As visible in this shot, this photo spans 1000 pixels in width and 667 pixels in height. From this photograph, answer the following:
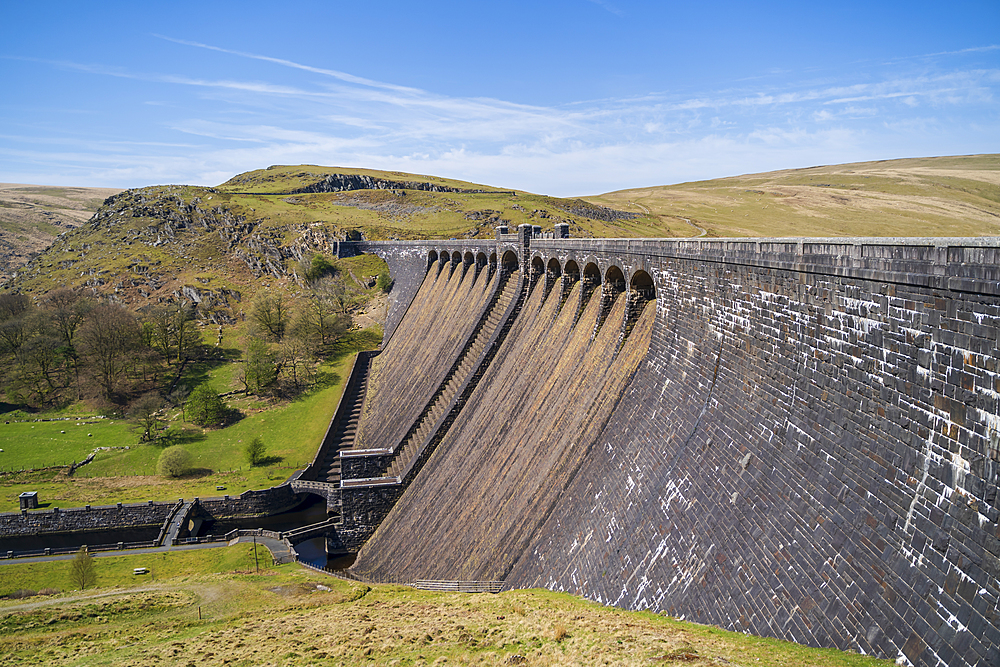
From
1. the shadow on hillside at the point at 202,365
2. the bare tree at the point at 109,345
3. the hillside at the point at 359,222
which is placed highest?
the hillside at the point at 359,222

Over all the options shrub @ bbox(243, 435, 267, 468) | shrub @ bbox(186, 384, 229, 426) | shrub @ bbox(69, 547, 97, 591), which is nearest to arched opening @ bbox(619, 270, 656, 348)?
shrub @ bbox(69, 547, 97, 591)

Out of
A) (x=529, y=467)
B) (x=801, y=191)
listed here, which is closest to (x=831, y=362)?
(x=529, y=467)

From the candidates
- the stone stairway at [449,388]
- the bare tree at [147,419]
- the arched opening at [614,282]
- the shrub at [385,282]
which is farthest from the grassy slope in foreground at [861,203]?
the bare tree at [147,419]

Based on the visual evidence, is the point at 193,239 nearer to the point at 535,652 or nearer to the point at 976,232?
the point at 535,652

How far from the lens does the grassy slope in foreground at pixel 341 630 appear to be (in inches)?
473

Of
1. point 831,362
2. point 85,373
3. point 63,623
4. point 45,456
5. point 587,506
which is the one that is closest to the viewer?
point 831,362

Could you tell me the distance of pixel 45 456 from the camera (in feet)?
182

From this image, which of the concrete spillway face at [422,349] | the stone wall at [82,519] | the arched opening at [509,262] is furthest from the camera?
the arched opening at [509,262]

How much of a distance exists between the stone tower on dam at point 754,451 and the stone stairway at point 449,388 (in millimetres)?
5812

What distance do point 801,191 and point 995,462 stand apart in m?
169

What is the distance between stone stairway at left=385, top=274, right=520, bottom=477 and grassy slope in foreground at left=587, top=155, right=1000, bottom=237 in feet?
231

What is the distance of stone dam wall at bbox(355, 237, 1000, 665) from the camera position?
8.95 meters

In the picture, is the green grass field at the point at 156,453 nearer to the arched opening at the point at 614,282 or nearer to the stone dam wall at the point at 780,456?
the stone dam wall at the point at 780,456

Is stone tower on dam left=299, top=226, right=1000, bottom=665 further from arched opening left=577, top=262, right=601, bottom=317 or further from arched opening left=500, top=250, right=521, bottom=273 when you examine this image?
arched opening left=500, top=250, right=521, bottom=273
